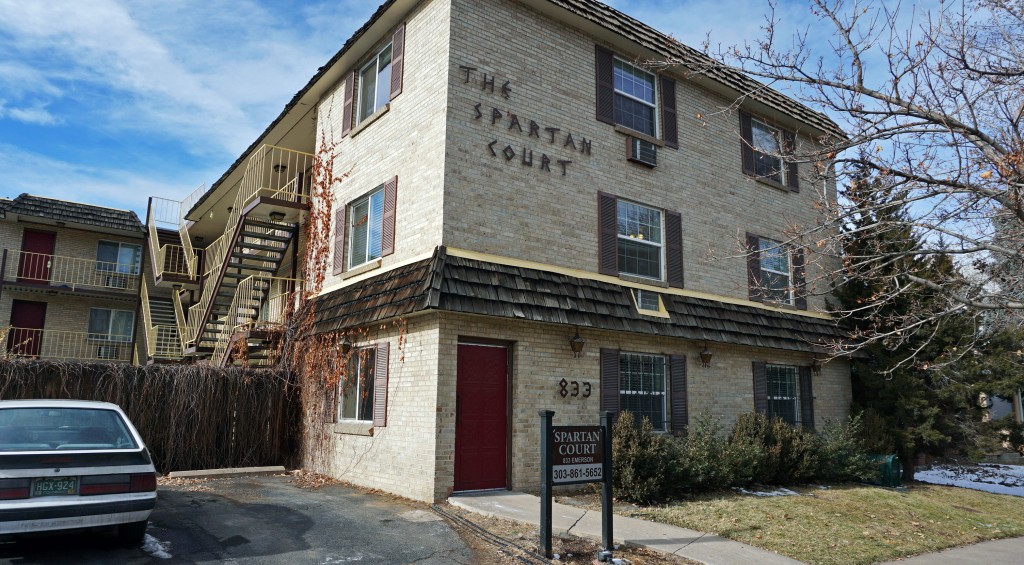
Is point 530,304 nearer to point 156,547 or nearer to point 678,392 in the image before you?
point 678,392

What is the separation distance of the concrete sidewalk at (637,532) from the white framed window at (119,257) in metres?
23.3

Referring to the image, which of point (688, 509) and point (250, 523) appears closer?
point (250, 523)

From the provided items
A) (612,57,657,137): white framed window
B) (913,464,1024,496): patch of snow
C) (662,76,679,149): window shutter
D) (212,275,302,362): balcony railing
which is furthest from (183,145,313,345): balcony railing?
(913,464,1024,496): patch of snow

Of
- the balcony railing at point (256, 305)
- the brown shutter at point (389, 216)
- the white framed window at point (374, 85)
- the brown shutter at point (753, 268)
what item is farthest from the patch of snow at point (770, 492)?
the balcony railing at point (256, 305)

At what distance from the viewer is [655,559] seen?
7027mm

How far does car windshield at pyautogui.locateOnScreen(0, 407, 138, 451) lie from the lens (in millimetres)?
6637

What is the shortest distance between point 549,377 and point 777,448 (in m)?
4.54

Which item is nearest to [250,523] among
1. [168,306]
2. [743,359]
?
[743,359]

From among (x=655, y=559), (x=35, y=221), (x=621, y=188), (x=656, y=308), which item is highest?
(x=35, y=221)

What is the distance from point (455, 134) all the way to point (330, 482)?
21.1 ft

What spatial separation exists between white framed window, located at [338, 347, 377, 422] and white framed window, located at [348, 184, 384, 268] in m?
1.89

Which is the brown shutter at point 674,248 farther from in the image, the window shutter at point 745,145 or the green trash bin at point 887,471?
the green trash bin at point 887,471

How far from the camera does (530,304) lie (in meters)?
10.7

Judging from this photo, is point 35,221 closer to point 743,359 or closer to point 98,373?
point 98,373
